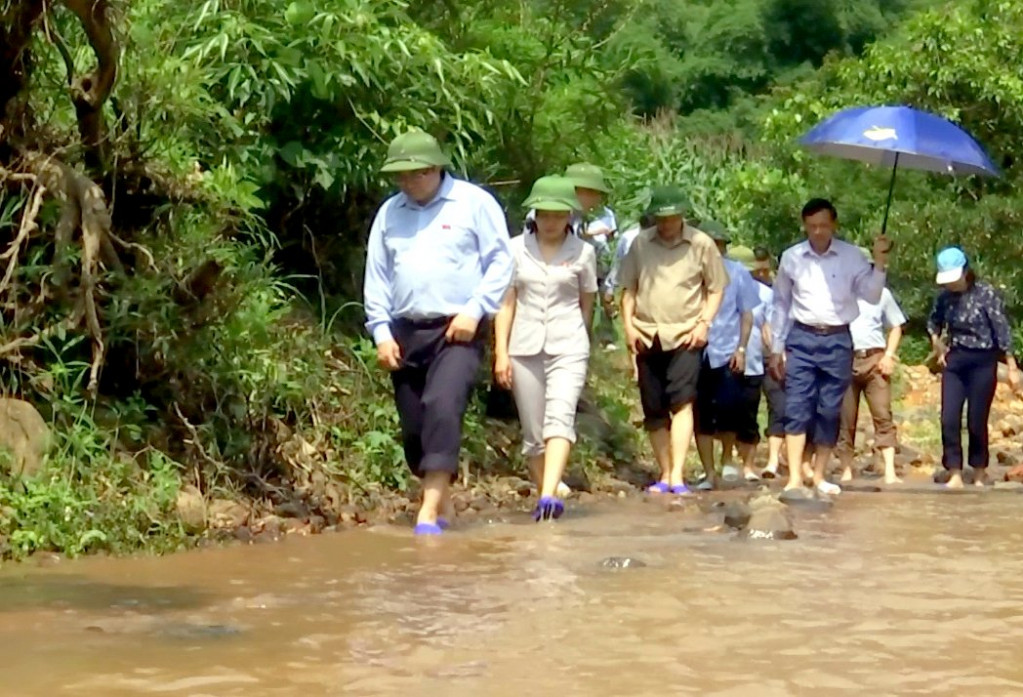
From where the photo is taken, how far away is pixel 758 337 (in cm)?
1191

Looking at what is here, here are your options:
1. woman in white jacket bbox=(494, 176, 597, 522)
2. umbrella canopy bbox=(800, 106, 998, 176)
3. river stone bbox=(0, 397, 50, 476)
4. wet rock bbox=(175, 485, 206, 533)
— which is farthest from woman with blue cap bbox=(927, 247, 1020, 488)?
river stone bbox=(0, 397, 50, 476)

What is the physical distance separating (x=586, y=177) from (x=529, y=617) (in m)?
4.37

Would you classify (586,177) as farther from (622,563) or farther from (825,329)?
(622,563)

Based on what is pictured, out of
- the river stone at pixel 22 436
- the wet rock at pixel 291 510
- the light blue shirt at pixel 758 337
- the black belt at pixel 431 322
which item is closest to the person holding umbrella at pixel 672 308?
the light blue shirt at pixel 758 337

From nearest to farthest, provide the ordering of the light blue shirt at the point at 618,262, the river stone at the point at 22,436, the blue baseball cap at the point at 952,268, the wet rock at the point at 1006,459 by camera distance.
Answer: the river stone at the point at 22,436
the light blue shirt at the point at 618,262
the blue baseball cap at the point at 952,268
the wet rock at the point at 1006,459

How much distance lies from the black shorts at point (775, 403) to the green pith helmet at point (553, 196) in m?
3.22

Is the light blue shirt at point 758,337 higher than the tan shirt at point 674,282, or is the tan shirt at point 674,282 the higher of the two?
the tan shirt at point 674,282

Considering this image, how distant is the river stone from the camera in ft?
24.5

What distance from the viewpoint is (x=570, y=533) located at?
27.2 feet

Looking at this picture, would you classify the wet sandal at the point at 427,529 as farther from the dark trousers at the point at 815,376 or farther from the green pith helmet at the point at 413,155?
the dark trousers at the point at 815,376

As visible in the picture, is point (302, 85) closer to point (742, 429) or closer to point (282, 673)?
point (742, 429)

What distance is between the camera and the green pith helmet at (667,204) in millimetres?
9914

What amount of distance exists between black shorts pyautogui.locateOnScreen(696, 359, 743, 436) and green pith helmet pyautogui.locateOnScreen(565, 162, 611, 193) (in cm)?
147

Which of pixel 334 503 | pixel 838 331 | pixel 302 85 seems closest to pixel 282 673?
pixel 334 503
